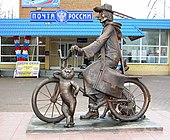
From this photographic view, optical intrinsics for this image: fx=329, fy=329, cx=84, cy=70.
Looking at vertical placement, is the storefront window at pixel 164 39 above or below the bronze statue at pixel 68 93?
above

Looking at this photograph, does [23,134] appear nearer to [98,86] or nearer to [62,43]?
[98,86]

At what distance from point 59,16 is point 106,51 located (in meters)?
14.7

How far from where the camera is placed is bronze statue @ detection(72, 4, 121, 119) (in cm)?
648

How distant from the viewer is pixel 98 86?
6.38 metres

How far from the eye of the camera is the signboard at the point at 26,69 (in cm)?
2283

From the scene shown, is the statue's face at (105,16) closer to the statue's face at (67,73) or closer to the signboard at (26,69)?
the statue's face at (67,73)

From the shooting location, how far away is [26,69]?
22953mm

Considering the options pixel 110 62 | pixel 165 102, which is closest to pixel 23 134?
pixel 110 62

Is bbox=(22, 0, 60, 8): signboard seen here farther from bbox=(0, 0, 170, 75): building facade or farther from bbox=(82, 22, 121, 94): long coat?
bbox=(82, 22, 121, 94): long coat

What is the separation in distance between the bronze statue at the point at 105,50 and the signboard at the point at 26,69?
643 inches

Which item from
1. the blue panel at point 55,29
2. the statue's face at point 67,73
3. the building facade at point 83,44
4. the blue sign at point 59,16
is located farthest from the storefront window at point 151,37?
the statue's face at point 67,73

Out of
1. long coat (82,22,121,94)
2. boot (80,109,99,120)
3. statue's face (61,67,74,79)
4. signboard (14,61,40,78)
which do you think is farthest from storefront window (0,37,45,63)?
statue's face (61,67,74,79)

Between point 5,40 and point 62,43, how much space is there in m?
4.59

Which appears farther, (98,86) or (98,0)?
(98,0)
